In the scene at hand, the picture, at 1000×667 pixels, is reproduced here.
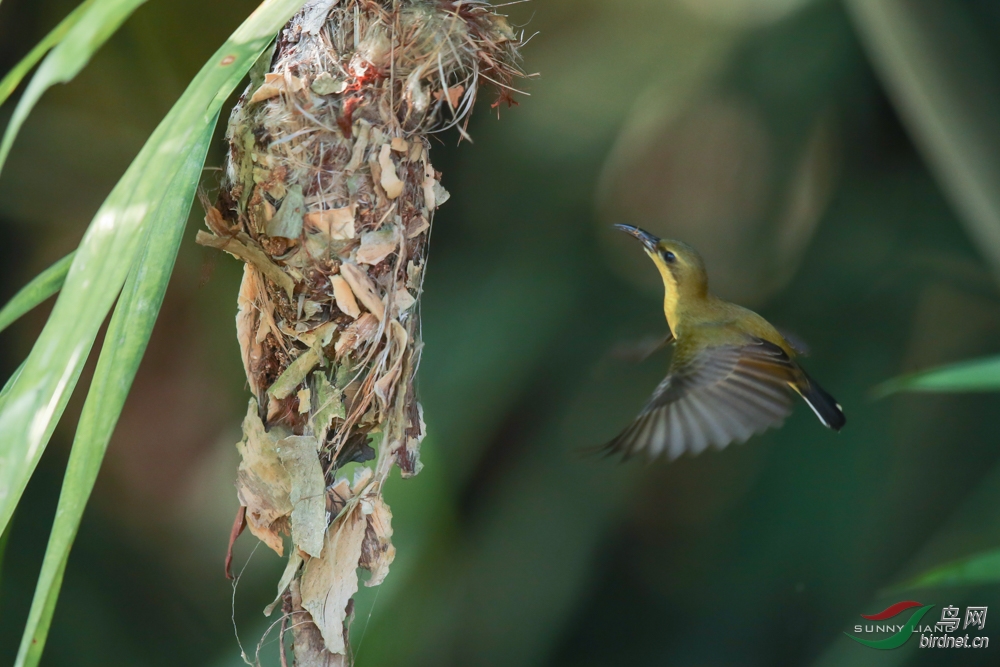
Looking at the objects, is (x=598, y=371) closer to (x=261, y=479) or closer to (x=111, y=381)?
(x=261, y=479)

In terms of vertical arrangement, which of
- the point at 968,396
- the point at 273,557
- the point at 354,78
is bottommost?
the point at 968,396

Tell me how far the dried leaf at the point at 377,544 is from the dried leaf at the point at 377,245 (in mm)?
302

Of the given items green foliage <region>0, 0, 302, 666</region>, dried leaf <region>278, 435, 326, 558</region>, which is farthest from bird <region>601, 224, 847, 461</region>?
green foliage <region>0, 0, 302, 666</region>

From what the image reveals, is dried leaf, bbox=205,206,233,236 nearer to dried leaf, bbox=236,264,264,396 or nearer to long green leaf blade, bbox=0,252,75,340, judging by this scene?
dried leaf, bbox=236,264,264,396

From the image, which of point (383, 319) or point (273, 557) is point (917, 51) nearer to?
point (383, 319)

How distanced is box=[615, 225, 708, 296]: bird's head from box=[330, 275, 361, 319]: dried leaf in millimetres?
856

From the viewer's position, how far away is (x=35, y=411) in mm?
555

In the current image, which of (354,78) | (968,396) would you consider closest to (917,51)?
(968,396)

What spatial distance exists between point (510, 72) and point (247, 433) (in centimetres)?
65

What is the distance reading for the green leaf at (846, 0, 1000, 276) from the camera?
1775 mm

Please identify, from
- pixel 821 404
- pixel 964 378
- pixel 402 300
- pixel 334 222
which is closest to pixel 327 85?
pixel 334 222

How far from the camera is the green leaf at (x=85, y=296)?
0.56 m

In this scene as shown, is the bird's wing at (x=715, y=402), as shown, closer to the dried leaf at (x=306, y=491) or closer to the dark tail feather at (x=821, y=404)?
the dark tail feather at (x=821, y=404)

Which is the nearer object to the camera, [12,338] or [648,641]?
[12,338]
